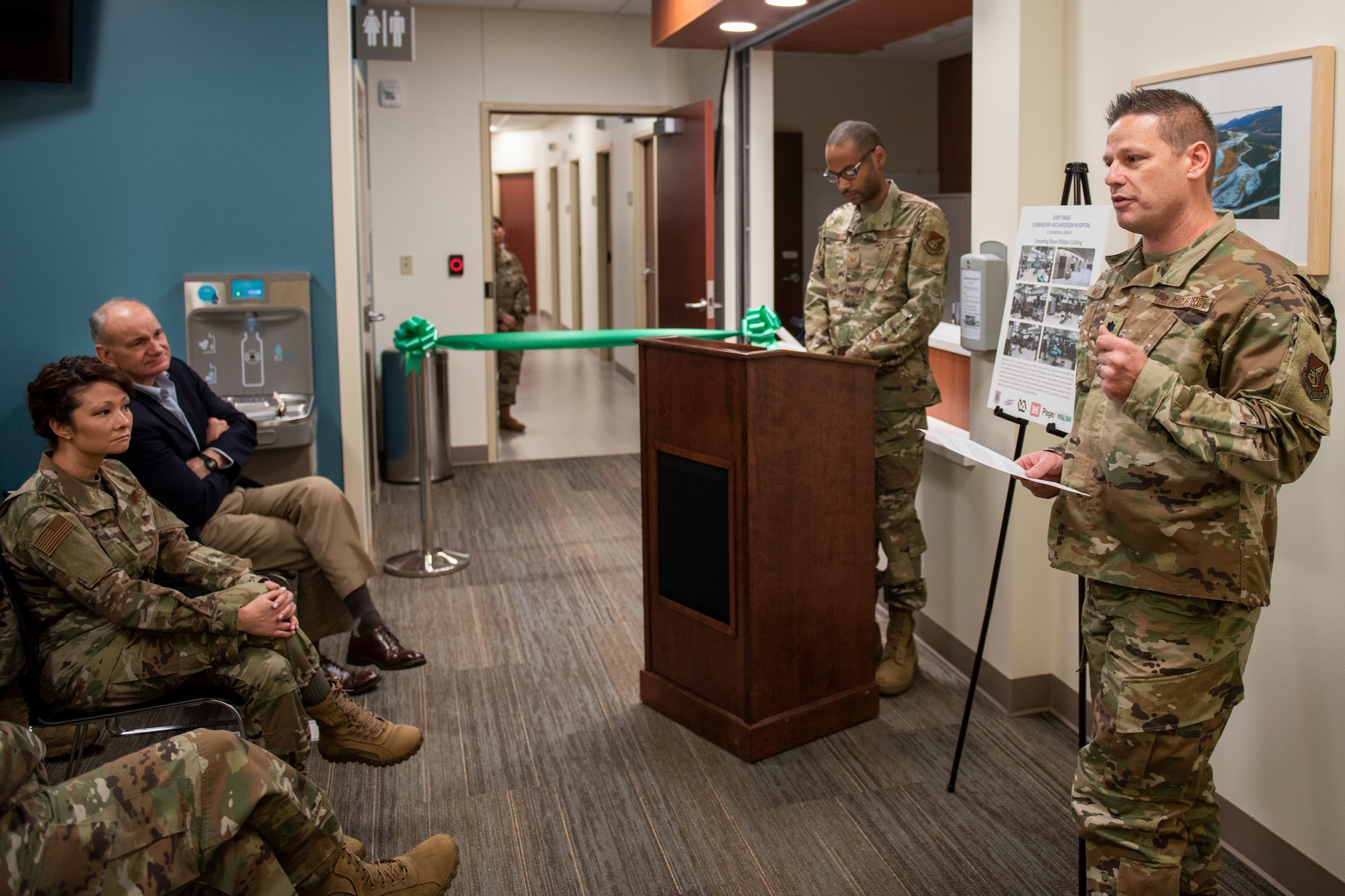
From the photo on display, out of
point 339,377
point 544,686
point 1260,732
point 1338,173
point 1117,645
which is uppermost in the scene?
point 1338,173

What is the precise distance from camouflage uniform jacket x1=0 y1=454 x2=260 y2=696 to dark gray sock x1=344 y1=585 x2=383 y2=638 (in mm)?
1081

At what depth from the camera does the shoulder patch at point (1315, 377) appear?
5.58 feet

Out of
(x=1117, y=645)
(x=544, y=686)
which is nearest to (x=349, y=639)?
(x=544, y=686)

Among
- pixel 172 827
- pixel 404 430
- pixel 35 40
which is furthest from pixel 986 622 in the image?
pixel 404 430

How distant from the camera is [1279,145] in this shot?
2.21 metres

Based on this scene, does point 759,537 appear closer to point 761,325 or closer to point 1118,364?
point 1118,364

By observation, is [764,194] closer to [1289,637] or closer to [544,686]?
[544,686]

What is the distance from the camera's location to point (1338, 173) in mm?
2111

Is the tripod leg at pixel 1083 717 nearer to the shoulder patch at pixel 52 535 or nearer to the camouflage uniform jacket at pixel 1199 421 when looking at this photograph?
the camouflage uniform jacket at pixel 1199 421

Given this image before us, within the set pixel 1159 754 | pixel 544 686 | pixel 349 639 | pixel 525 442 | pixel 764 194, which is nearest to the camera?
pixel 1159 754

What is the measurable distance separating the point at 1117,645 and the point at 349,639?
2.63 m

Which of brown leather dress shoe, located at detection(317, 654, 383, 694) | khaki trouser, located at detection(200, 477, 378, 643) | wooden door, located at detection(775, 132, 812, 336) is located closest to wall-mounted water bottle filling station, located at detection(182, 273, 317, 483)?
khaki trouser, located at detection(200, 477, 378, 643)

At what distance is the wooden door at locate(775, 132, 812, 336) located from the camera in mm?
8297

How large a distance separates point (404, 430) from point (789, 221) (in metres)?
3.49
